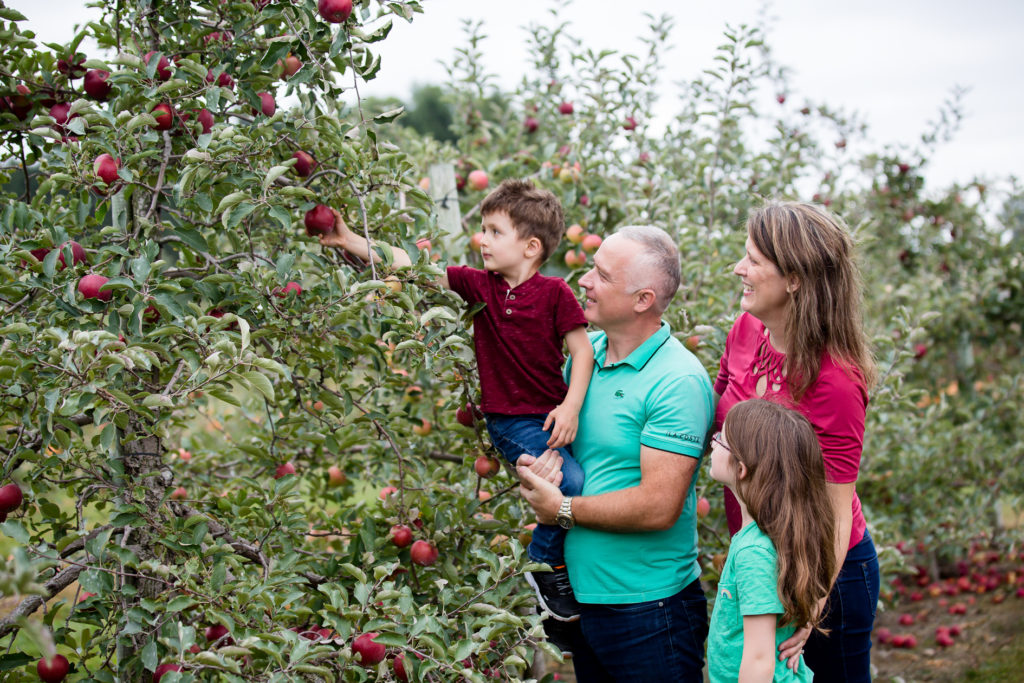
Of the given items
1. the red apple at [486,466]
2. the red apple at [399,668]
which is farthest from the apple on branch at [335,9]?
the red apple at [399,668]

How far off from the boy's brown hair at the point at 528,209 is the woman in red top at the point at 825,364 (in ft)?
1.55

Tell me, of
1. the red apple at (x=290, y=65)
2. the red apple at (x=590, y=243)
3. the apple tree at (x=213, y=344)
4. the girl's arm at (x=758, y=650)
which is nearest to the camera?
the girl's arm at (x=758, y=650)

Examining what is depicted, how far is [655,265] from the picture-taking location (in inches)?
75.9

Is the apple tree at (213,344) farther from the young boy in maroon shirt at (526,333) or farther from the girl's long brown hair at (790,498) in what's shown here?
the girl's long brown hair at (790,498)

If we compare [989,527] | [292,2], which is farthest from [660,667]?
[989,527]

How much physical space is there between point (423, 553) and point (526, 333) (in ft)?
2.10

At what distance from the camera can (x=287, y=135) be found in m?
2.12

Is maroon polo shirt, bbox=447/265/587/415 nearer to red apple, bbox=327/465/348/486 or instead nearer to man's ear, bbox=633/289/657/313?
man's ear, bbox=633/289/657/313

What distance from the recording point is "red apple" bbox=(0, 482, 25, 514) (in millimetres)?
1763

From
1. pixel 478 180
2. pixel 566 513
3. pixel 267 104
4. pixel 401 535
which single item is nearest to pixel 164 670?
pixel 401 535

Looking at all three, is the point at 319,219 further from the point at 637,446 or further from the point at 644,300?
the point at 637,446

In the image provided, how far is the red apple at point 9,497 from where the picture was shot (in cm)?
176

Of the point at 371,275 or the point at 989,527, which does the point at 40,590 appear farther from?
the point at 989,527

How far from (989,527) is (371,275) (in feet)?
13.7
